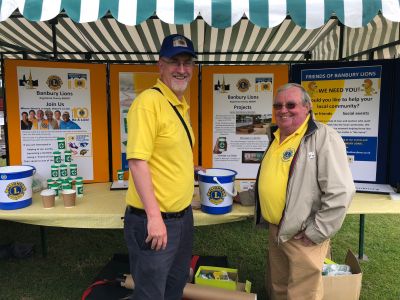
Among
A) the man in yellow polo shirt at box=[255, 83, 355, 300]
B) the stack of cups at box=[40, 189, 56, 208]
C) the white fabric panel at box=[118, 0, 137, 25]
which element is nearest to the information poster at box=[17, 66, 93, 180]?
the stack of cups at box=[40, 189, 56, 208]

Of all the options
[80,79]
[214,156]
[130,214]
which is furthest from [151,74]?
[130,214]

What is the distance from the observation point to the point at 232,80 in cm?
315

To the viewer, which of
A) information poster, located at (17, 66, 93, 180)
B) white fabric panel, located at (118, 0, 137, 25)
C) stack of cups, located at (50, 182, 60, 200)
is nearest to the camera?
white fabric panel, located at (118, 0, 137, 25)

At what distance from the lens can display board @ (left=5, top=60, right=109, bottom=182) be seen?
2.84 metres

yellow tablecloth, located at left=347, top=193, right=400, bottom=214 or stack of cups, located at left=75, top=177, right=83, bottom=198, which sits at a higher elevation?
stack of cups, located at left=75, top=177, right=83, bottom=198

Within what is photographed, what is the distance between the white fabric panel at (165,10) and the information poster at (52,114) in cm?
141

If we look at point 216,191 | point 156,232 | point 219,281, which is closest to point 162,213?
point 156,232

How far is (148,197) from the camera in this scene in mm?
1470

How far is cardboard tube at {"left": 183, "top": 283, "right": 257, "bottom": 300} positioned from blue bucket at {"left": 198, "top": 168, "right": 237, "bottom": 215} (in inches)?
20.3

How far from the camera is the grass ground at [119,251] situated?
2.95 metres

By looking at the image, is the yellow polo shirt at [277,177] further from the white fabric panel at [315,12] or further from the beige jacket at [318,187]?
the white fabric panel at [315,12]

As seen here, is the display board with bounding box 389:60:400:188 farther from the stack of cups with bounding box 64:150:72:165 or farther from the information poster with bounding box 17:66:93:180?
the stack of cups with bounding box 64:150:72:165

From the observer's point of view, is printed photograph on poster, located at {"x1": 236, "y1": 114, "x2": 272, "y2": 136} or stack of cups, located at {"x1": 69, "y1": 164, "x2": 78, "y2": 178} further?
printed photograph on poster, located at {"x1": 236, "y1": 114, "x2": 272, "y2": 136}

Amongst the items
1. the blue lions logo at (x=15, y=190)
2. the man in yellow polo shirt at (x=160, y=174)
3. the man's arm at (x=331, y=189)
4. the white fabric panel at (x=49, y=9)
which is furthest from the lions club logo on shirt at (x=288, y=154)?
the blue lions logo at (x=15, y=190)
